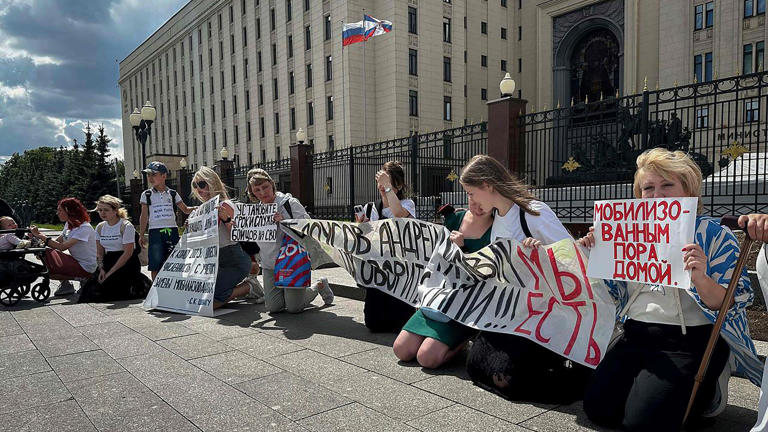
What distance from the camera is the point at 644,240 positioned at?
9.89 feet

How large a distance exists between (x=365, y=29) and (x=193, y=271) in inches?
940

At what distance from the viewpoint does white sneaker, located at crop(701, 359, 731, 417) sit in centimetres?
311

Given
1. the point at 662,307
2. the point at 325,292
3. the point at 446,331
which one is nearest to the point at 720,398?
the point at 662,307

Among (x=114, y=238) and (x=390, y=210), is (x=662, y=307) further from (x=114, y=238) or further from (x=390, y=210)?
(x=114, y=238)

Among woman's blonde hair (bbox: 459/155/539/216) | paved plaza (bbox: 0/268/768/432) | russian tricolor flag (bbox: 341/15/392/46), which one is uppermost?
russian tricolor flag (bbox: 341/15/392/46)

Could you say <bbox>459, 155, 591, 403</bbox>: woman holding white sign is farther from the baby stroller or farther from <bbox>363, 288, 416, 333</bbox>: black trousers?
the baby stroller

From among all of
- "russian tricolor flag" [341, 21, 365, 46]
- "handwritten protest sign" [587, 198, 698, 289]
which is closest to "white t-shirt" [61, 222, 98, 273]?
"handwritten protest sign" [587, 198, 698, 289]

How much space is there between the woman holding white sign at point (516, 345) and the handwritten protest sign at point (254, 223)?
3.27 meters

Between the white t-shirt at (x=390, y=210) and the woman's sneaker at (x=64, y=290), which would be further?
the woman's sneaker at (x=64, y=290)

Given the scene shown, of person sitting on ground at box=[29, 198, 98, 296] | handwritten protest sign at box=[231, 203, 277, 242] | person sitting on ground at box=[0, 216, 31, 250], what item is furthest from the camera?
person sitting on ground at box=[29, 198, 98, 296]

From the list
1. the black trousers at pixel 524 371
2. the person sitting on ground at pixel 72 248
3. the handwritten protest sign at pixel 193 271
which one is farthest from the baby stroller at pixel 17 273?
the black trousers at pixel 524 371

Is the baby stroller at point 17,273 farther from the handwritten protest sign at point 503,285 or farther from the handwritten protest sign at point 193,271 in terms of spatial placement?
the handwritten protest sign at point 503,285

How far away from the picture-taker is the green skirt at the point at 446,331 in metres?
4.37

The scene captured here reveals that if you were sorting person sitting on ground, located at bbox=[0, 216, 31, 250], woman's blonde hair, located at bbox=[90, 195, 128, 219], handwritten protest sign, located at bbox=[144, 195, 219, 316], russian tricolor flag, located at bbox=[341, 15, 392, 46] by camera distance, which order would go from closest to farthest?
handwritten protest sign, located at bbox=[144, 195, 219, 316] < person sitting on ground, located at bbox=[0, 216, 31, 250] < woman's blonde hair, located at bbox=[90, 195, 128, 219] < russian tricolor flag, located at bbox=[341, 15, 392, 46]
